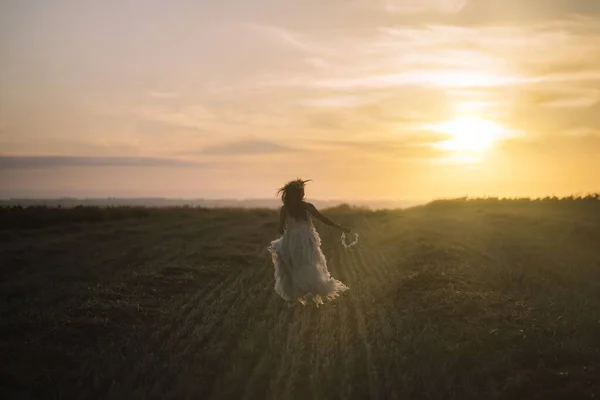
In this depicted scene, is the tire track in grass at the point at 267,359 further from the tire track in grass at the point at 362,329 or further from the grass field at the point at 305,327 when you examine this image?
the tire track in grass at the point at 362,329

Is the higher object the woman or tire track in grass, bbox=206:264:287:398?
Result: the woman

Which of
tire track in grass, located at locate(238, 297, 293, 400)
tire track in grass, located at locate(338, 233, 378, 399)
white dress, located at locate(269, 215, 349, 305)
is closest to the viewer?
tire track in grass, located at locate(238, 297, 293, 400)

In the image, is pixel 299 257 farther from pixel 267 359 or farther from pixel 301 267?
pixel 267 359

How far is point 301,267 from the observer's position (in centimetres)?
1418

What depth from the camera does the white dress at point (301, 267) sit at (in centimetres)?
1413

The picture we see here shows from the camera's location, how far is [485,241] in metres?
28.2

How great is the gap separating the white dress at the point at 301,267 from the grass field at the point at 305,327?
0.43 metres

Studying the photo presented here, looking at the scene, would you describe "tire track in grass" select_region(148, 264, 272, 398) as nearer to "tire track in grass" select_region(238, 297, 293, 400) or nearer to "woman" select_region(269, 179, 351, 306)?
"tire track in grass" select_region(238, 297, 293, 400)

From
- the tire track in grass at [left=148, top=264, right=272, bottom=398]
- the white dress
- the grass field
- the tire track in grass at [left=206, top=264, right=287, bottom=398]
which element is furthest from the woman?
the tire track in grass at [left=148, top=264, right=272, bottom=398]

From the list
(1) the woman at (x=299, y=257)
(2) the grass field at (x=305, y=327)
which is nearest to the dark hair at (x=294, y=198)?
(1) the woman at (x=299, y=257)

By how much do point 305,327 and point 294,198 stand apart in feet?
10.8

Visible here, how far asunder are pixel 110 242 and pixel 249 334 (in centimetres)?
2098

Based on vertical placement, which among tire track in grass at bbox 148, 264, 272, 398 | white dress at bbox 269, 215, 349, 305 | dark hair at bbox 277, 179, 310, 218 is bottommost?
tire track in grass at bbox 148, 264, 272, 398

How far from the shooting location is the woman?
14148mm
